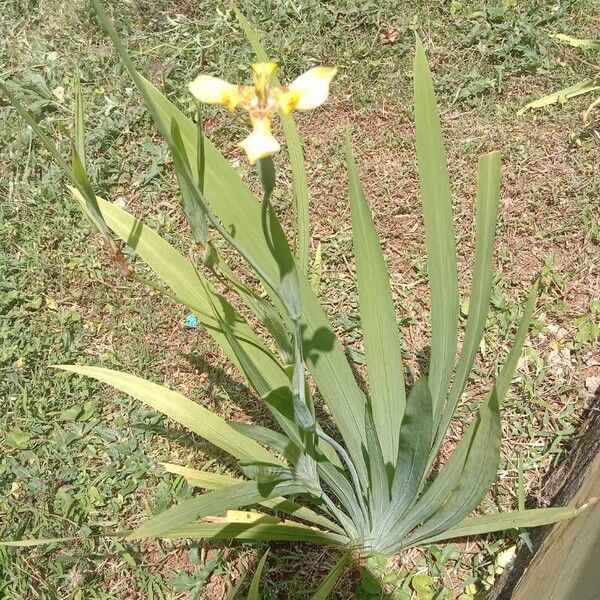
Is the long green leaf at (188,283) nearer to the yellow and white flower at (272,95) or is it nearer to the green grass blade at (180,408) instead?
the green grass blade at (180,408)

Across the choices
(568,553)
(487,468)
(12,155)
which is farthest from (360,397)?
(12,155)

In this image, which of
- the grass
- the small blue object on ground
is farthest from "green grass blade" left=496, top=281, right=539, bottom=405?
the small blue object on ground

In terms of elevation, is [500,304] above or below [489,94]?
below

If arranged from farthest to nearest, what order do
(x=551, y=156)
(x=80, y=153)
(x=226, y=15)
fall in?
(x=226, y=15) → (x=551, y=156) → (x=80, y=153)

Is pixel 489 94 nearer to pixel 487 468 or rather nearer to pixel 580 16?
pixel 580 16

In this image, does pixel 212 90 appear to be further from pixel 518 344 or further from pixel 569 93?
pixel 569 93

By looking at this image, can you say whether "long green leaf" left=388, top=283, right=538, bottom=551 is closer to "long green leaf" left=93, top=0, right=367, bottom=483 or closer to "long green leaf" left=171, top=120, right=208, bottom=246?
"long green leaf" left=93, top=0, right=367, bottom=483

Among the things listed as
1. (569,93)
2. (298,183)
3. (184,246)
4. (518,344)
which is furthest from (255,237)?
(569,93)
